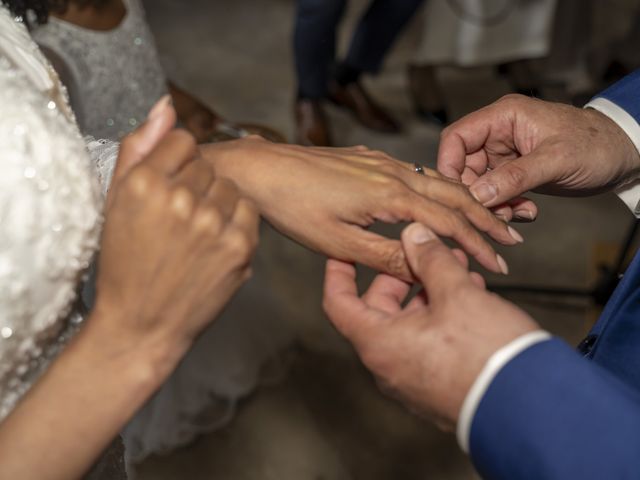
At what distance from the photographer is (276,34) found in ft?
8.18

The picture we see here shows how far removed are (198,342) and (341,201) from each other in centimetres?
77

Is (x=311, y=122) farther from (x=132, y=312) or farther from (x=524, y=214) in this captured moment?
(x=132, y=312)

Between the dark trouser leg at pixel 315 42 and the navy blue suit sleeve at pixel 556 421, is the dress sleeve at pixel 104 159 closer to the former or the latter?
the navy blue suit sleeve at pixel 556 421

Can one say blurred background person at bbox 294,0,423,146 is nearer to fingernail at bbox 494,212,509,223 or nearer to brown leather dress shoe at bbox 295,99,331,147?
brown leather dress shoe at bbox 295,99,331,147

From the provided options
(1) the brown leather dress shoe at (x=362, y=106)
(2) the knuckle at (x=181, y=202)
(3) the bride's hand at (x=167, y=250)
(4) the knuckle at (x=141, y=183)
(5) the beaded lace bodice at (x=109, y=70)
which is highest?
(4) the knuckle at (x=141, y=183)

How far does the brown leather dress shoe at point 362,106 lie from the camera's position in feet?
6.72

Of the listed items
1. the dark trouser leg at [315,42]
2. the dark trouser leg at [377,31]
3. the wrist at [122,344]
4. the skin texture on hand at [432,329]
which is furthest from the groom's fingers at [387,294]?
the dark trouser leg at [377,31]

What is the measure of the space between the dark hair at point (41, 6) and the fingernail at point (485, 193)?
75 cm

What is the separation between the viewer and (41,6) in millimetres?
1104

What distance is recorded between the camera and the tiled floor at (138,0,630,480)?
142 cm

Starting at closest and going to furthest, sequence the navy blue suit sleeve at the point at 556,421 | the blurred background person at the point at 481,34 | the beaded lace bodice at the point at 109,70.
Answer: the navy blue suit sleeve at the point at 556,421
the beaded lace bodice at the point at 109,70
the blurred background person at the point at 481,34

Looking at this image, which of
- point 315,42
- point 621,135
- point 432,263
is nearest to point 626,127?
point 621,135

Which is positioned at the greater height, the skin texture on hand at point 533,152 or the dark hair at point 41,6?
the skin texture on hand at point 533,152

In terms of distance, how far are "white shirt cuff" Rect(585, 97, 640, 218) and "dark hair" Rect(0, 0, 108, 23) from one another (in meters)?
0.86
